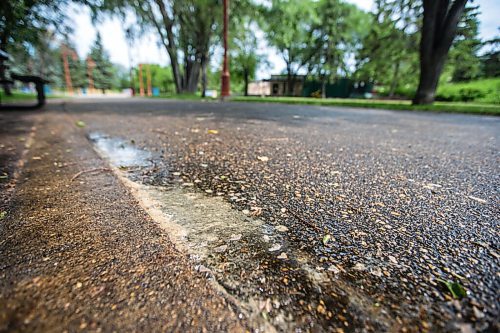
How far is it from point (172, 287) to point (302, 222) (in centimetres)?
49

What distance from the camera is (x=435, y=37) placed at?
7.96 m

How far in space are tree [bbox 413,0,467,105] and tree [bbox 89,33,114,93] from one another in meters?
51.3

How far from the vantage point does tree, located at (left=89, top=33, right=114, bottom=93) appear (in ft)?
153

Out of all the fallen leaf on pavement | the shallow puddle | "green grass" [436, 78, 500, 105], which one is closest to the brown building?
"green grass" [436, 78, 500, 105]

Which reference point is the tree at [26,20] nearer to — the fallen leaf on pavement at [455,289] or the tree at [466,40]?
the fallen leaf on pavement at [455,289]

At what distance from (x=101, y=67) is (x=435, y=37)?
177 ft

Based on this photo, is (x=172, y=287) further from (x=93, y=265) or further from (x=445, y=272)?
(x=445, y=272)

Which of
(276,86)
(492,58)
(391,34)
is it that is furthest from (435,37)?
(276,86)

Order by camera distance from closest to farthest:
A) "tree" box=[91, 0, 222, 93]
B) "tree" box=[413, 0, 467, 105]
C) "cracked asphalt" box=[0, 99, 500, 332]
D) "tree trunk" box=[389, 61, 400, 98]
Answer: "cracked asphalt" box=[0, 99, 500, 332]
"tree" box=[413, 0, 467, 105]
"tree" box=[91, 0, 222, 93]
"tree trunk" box=[389, 61, 400, 98]

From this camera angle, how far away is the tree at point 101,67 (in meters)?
46.7

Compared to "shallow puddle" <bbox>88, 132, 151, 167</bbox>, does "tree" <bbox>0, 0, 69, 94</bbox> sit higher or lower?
higher

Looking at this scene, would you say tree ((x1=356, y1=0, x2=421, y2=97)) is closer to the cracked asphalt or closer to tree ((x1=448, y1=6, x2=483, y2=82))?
tree ((x1=448, y1=6, x2=483, y2=82))

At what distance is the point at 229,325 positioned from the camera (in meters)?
0.52

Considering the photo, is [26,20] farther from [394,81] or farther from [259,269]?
[394,81]
